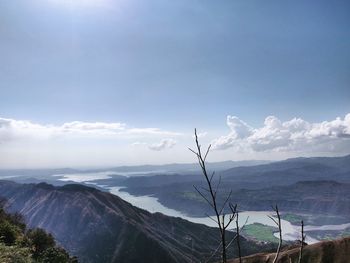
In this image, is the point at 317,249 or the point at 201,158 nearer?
the point at 201,158

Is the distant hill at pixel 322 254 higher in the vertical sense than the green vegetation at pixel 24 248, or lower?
lower

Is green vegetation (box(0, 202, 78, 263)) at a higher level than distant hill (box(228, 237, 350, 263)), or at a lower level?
higher

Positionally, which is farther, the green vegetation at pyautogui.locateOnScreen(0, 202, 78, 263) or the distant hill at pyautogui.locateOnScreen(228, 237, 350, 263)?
the distant hill at pyautogui.locateOnScreen(228, 237, 350, 263)

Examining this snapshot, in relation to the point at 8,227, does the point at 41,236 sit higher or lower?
lower

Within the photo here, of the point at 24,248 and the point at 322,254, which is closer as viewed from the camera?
the point at 24,248

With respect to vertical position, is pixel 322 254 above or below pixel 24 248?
below

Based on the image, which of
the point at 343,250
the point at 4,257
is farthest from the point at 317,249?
the point at 4,257

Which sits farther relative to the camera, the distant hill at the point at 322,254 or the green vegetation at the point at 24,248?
the distant hill at the point at 322,254

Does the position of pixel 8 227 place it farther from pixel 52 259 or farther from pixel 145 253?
pixel 145 253
